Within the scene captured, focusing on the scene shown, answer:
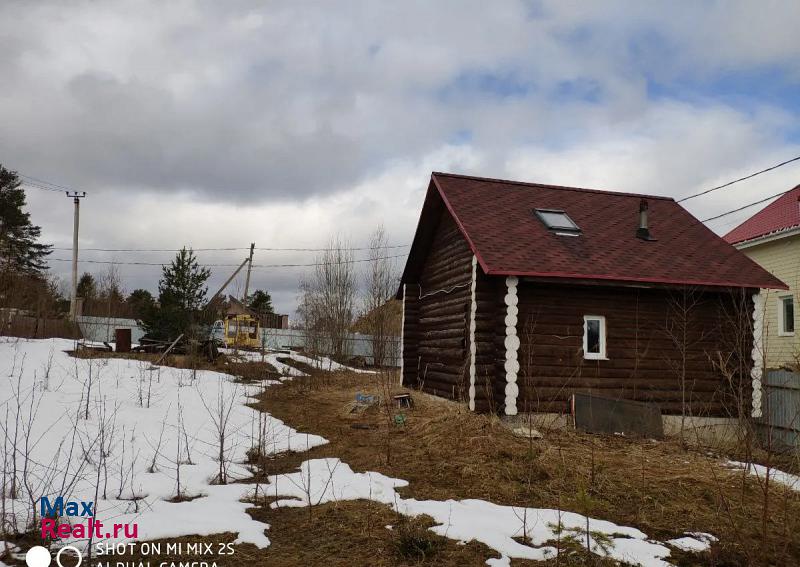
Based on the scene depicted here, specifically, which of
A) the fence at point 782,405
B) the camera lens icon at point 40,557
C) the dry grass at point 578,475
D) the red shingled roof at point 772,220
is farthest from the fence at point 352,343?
the camera lens icon at point 40,557

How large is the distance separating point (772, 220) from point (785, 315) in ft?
11.4

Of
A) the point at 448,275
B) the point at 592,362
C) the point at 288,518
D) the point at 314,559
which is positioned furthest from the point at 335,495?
the point at 448,275

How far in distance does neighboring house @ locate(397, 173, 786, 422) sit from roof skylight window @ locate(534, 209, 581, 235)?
0.14ft

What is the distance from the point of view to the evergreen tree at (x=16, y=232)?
38812mm

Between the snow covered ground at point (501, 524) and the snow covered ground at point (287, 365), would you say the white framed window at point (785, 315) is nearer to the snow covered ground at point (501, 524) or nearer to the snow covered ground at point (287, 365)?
the snow covered ground at point (501, 524)

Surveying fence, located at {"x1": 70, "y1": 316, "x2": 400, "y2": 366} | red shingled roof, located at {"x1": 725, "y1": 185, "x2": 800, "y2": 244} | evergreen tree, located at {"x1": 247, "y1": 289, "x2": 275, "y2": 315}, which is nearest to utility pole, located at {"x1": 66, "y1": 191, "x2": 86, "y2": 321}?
fence, located at {"x1": 70, "y1": 316, "x2": 400, "y2": 366}

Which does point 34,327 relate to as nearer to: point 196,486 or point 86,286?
point 196,486

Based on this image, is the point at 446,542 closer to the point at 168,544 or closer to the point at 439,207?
the point at 168,544

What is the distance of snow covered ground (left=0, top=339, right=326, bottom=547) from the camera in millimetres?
5391

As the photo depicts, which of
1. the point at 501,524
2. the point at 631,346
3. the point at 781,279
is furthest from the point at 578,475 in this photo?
the point at 781,279

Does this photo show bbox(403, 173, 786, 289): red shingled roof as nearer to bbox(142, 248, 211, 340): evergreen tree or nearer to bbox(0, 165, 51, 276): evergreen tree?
bbox(142, 248, 211, 340): evergreen tree

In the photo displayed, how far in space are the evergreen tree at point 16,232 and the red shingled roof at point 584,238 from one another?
116 ft

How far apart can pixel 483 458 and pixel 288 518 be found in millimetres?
3517

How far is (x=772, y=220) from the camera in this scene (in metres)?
19.7
